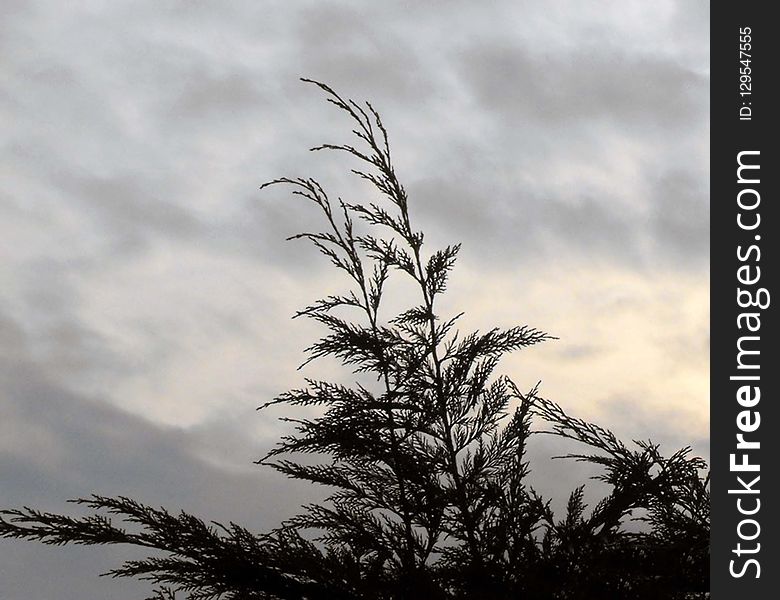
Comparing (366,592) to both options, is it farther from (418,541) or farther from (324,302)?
(324,302)

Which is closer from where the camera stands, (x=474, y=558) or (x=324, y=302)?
(x=474, y=558)

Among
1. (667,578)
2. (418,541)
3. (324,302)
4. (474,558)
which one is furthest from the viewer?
(324,302)

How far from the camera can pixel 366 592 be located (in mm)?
3357

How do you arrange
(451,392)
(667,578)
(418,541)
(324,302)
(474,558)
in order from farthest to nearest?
(324,302) < (451,392) < (418,541) < (474,558) < (667,578)

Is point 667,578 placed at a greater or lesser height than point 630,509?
lesser

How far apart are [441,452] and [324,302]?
149cm

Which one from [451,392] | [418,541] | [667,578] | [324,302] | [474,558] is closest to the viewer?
[667,578]
